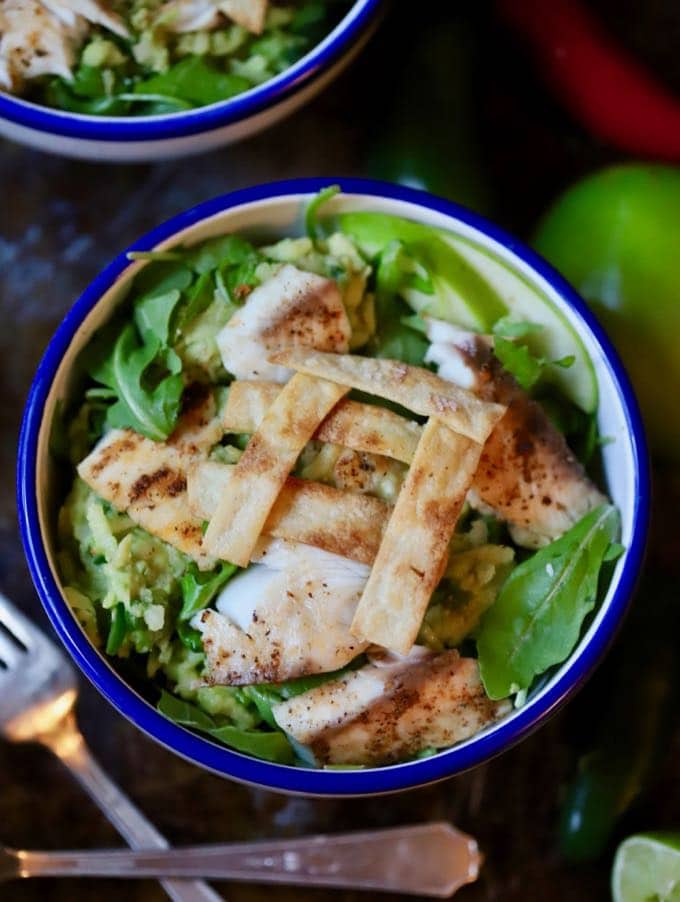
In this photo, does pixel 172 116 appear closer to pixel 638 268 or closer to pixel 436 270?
pixel 436 270

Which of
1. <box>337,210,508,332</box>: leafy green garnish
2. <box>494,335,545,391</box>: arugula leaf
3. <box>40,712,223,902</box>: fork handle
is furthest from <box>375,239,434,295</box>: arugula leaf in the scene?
<box>40,712,223,902</box>: fork handle

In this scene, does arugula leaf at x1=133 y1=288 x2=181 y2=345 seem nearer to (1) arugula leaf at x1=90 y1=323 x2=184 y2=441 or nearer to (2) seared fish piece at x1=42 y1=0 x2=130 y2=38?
(1) arugula leaf at x1=90 y1=323 x2=184 y2=441

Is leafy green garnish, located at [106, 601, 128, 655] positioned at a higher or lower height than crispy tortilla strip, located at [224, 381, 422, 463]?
lower

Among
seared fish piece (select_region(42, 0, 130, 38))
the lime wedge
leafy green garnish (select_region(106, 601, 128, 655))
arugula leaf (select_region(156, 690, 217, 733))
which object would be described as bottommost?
the lime wedge

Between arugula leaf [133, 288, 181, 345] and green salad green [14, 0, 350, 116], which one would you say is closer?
arugula leaf [133, 288, 181, 345]

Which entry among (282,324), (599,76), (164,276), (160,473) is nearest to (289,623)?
(160,473)

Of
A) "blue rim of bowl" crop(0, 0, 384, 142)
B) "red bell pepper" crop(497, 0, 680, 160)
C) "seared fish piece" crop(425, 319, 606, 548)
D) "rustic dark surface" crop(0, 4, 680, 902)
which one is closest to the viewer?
"seared fish piece" crop(425, 319, 606, 548)
